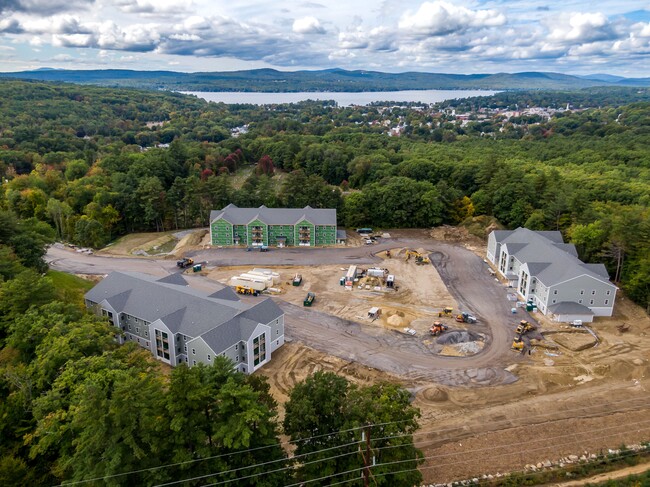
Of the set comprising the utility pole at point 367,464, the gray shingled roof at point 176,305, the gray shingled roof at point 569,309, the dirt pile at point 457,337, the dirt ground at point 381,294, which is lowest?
the dirt ground at point 381,294

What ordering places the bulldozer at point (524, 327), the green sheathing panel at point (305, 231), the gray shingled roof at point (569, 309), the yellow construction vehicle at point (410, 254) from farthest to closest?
the green sheathing panel at point (305, 231)
the yellow construction vehicle at point (410, 254)
the gray shingled roof at point (569, 309)
the bulldozer at point (524, 327)

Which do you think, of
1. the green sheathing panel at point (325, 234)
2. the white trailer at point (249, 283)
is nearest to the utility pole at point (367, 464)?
the white trailer at point (249, 283)

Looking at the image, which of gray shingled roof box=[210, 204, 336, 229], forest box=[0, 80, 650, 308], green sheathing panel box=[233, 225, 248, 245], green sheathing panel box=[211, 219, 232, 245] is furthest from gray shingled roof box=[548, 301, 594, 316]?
green sheathing panel box=[211, 219, 232, 245]

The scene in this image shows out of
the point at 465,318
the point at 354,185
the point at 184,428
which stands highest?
the point at 184,428

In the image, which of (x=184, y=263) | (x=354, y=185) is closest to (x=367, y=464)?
(x=184, y=263)

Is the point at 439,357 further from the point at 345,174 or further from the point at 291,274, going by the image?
the point at 345,174

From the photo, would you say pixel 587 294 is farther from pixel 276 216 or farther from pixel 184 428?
pixel 184 428

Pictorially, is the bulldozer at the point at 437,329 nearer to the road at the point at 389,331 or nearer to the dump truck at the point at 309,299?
the road at the point at 389,331
